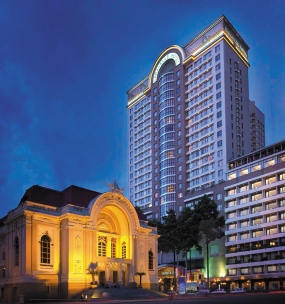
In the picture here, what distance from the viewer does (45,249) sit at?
5600 centimetres

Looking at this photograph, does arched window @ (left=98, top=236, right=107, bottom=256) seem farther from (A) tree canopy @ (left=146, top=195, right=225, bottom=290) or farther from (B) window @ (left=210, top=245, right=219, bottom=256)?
(B) window @ (left=210, top=245, right=219, bottom=256)

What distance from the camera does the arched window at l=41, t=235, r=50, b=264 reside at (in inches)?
2184

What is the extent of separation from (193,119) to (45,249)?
8405 centimetres

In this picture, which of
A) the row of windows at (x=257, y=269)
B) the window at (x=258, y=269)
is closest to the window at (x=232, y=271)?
the row of windows at (x=257, y=269)

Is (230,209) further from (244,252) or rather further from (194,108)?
(194,108)

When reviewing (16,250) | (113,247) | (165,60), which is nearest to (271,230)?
(113,247)

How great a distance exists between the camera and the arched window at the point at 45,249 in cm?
5547

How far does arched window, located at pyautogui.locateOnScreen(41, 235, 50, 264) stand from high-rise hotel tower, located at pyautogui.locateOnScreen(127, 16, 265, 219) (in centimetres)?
6742

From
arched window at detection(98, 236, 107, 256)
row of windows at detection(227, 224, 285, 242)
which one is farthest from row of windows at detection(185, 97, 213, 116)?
arched window at detection(98, 236, 107, 256)

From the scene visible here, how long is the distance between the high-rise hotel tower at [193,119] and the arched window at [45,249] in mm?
67423

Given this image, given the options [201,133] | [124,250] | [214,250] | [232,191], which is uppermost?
[201,133]

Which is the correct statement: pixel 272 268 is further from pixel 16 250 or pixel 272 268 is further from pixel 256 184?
pixel 16 250

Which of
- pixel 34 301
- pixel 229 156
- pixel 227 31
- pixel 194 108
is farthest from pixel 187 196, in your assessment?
pixel 34 301

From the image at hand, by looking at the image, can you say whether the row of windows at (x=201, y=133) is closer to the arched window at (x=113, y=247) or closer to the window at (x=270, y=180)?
the window at (x=270, y=180)
